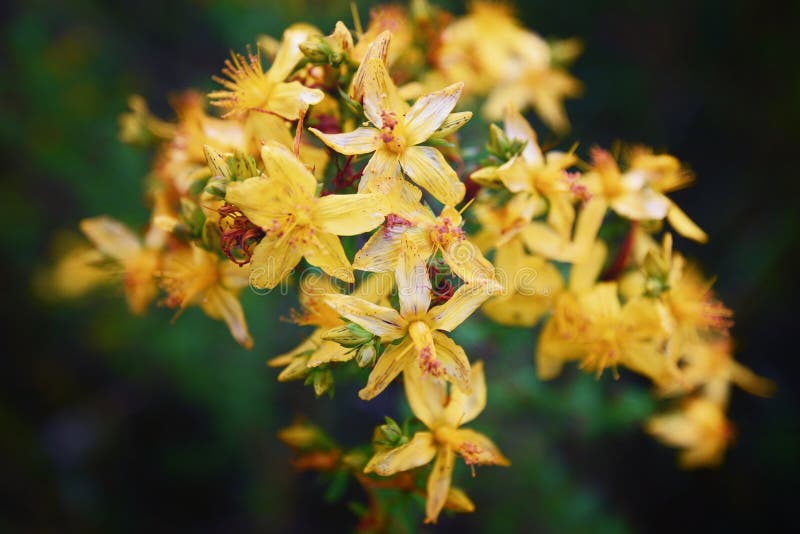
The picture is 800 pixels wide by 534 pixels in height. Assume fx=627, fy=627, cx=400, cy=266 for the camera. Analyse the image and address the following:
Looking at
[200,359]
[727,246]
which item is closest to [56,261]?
[200,359]

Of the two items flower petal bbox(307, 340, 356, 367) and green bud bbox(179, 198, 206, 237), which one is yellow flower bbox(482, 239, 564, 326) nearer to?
flower petal bbox(307, 340, 356, 367)

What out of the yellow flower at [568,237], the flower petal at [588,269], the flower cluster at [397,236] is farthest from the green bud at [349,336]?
the flower petal at [588,269]

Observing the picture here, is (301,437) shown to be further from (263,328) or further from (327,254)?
(263,328)

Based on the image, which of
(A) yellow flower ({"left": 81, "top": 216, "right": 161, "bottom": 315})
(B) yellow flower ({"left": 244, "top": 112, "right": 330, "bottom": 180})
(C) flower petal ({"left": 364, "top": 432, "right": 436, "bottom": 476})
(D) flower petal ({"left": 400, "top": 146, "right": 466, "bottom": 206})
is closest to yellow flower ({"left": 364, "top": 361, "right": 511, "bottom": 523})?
(C) flower petal ({"left": 364, "top": 432, "right": 436, "bottom": 476})

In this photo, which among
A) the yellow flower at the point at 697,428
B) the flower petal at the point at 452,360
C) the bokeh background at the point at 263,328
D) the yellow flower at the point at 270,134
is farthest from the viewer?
the bokeh background at the point at 263,328

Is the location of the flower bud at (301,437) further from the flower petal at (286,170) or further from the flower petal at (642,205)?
the flower petal at (642,205)

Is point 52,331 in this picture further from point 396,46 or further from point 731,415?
point 731,415

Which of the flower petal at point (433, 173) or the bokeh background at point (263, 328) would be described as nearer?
the flower petal at point (433, 173)
